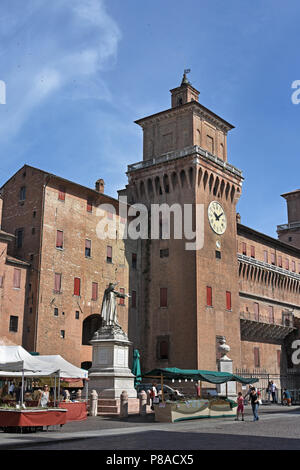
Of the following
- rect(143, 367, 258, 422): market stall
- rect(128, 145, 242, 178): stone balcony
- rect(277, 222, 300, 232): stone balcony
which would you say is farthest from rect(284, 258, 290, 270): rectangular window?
rect(143, 367, 258, 422): market stall

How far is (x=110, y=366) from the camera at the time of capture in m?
26.6

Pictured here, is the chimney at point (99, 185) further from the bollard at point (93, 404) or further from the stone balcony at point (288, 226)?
the stone balcony at point (288, 226)

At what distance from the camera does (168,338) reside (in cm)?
4366

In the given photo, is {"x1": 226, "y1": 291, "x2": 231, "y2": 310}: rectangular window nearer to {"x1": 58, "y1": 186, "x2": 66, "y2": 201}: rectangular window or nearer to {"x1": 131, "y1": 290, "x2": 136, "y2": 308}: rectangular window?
{"x1": 131, "y1": 290, "x2": 136, "y2": 308}: rectangular window

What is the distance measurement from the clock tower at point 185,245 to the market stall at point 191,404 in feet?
46.2

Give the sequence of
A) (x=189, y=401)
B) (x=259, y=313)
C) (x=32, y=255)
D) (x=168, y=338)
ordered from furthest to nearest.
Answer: (x=259, y=313)
(x=168, y=338)
(x=32, y=255)
(x=189, y=401)

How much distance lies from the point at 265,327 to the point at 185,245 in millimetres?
14546

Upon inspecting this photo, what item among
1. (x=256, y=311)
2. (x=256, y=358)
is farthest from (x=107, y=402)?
(x=256, y=311)

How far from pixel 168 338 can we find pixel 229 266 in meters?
8.79

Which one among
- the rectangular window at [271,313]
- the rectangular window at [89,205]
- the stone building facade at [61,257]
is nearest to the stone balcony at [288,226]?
the rectangular window at [271,313]
